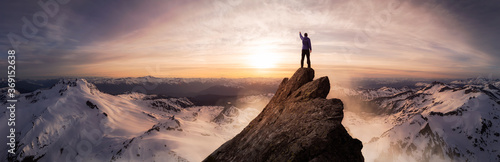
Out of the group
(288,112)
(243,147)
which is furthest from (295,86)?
(243,147)

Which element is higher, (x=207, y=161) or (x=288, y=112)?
(x=288, y=112)

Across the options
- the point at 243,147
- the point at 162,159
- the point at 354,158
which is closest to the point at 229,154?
the point at 243,147

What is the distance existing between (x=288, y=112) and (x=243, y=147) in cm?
520

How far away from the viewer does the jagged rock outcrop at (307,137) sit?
38.3 ft

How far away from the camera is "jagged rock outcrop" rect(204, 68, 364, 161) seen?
11.7 metres

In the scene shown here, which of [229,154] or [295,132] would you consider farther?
[229,154]

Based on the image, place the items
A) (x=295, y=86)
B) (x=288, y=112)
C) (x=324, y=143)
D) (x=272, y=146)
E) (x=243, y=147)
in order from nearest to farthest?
(x=324, y=143) → (x=272, y=146) → (x=243, y=147) → (x=288, y=112) → (x=295, y=86)

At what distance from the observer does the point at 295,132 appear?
46.0 feet

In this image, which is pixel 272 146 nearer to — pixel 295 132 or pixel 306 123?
pixel 295 132

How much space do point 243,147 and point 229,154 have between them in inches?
69.4

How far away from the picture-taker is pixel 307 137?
12.6m

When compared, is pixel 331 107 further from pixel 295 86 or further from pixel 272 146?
pixel 295 86

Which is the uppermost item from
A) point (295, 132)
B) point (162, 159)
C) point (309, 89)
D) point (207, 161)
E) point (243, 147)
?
point (309, 89)

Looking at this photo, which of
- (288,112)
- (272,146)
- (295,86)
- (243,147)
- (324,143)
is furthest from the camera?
(295,86)
